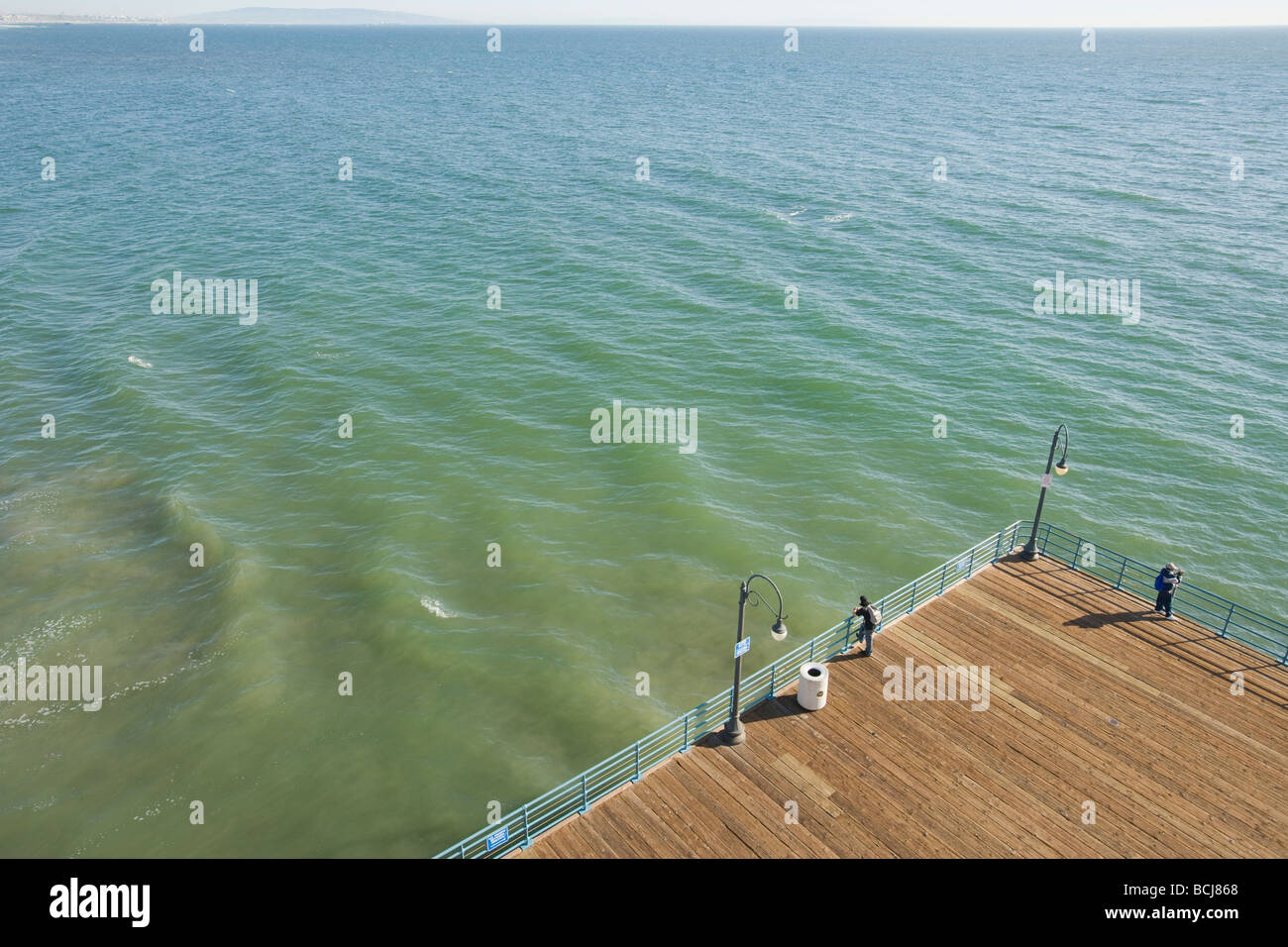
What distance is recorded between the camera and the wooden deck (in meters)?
14.7

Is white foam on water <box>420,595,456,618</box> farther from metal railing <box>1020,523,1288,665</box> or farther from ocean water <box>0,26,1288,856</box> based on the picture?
metal railing <box>1020,523,1288,665</box>

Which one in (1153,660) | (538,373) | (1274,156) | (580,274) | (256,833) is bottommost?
(256,833)

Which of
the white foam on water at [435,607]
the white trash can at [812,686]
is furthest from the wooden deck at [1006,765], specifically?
the white foam on water at [435,607]

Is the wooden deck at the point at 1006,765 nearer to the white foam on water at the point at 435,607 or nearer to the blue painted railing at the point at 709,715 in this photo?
the blue painted railing at the point at 709,715

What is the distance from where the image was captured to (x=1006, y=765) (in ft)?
53.3

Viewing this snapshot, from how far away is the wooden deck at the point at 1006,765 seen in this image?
580 inches

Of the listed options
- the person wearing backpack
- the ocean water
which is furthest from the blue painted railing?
the ocean water

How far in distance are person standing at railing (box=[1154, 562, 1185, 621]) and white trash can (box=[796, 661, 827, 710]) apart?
8.78 metres

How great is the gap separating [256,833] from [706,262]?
41.7 metres

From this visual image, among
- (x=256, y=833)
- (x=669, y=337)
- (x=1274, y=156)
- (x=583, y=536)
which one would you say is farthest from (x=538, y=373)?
(x=1274, y=156)

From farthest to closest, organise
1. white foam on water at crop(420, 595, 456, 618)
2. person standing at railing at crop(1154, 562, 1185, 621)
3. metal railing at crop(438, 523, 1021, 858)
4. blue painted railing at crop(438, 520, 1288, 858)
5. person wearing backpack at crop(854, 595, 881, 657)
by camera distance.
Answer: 1. white foam on water at crop(420, 595, 456, 618)
2. person standing at railing at crop(1154, 562, 1185, 621)
3. person wearing backpack at crop(854, 595, 881, 657)
4. metal railing at crop(438, 523, 1021, 858)
5. blue painted railing at crop(438, 520, 1288, 858)

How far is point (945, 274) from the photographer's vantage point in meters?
50.7
